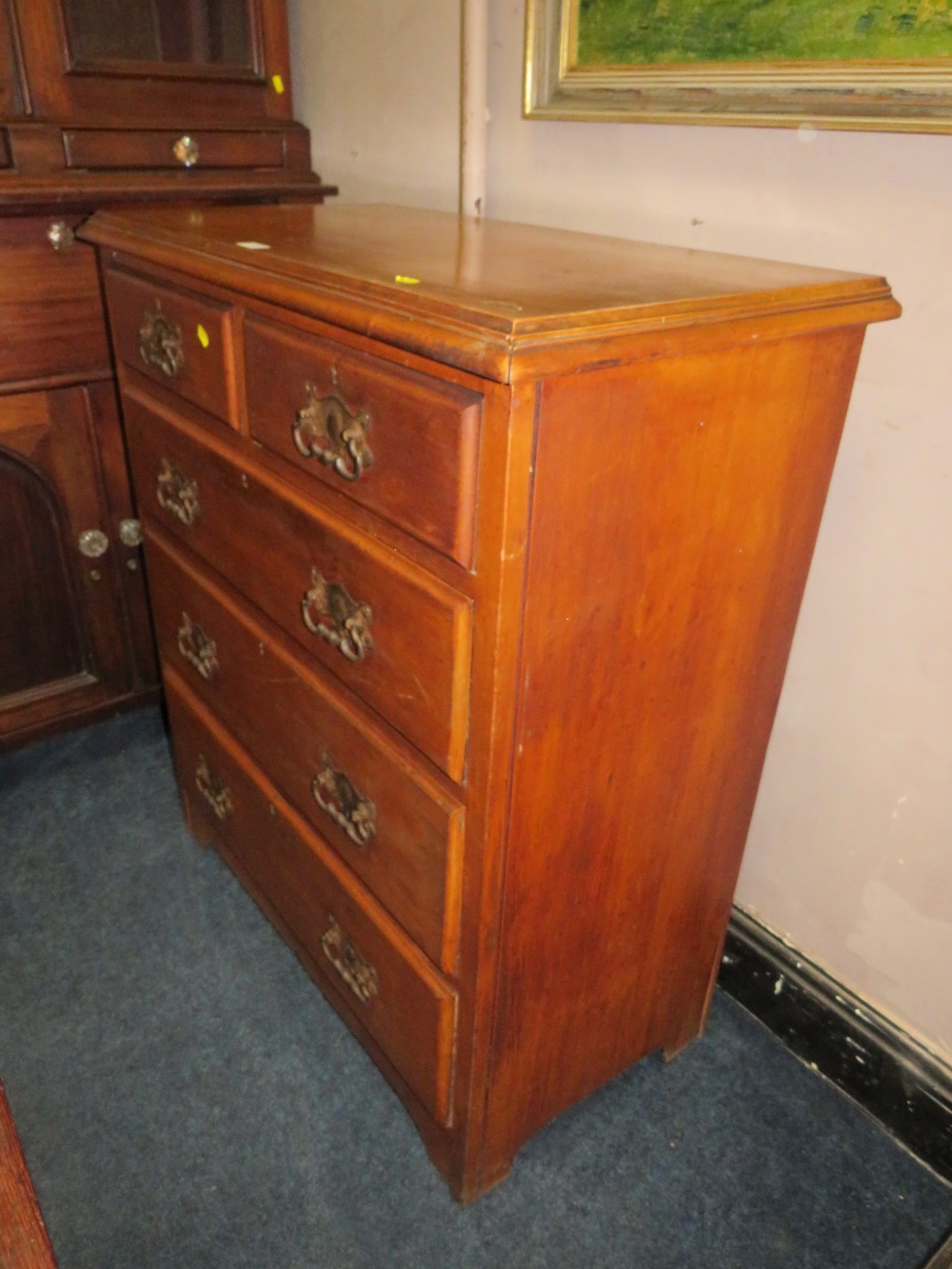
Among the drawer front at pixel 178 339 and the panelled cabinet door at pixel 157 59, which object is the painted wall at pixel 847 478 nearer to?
the panelled cabinet door at pixel 157 59

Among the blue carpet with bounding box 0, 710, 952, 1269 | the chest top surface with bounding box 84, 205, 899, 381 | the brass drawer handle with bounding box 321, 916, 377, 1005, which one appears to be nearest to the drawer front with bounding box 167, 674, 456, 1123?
the brass drawer handle with bounding box 321, 916, 377, 1005

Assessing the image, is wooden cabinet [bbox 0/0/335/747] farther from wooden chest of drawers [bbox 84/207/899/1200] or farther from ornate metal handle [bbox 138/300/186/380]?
ornate metal handle [bbox 138/300/186/380]

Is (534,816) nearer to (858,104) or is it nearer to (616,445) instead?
(616,445)

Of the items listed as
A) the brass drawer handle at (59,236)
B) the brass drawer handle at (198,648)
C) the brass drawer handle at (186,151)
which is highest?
the brass drawer handle at (186,151)

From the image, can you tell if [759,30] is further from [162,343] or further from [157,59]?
[157,59]

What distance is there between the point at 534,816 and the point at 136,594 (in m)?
1.25

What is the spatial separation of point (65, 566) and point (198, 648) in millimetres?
530

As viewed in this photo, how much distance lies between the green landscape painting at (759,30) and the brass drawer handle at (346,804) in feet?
3.01

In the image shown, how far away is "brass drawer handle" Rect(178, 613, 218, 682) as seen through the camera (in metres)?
1.37

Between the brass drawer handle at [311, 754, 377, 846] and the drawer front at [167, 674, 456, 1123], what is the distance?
0.31 feet

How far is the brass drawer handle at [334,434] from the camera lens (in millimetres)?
834

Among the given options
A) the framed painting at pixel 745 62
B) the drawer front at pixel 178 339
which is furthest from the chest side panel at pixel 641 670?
the drawer front at pixel 178 339

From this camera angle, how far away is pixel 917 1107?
1.26 meters

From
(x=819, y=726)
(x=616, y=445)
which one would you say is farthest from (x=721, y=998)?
(x=616, y=445)
